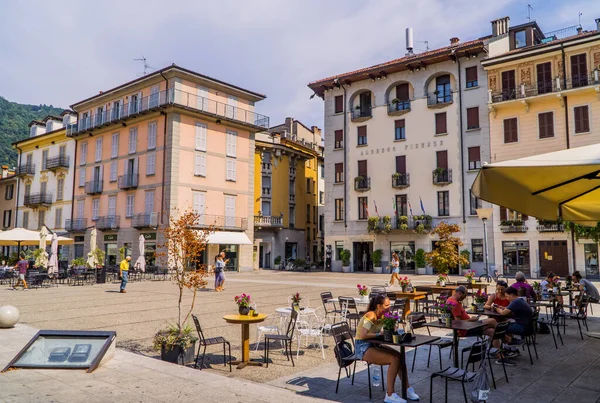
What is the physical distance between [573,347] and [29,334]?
11.2 metres

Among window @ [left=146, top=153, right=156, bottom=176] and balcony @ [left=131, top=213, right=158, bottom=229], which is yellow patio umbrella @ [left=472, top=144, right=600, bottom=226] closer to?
balcony @ [left=131, top=213, right=158, bottom=229]

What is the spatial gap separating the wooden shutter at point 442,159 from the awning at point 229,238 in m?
16.3

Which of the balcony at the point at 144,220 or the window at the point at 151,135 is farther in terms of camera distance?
the window at the point at 151,135

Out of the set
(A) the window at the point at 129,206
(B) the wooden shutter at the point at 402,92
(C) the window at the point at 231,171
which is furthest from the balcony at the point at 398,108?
(A) the window at the point at 129,206

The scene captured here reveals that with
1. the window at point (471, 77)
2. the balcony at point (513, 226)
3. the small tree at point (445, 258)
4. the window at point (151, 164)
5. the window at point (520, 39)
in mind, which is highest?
the window at point (520, 39)

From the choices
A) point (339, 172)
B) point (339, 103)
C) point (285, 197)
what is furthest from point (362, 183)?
point (285, 197)

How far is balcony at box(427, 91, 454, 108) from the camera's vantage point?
36344 millimetres

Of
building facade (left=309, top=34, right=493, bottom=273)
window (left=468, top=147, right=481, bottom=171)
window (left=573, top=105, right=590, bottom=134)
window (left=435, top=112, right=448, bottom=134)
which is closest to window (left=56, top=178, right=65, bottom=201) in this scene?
building facade (left=309, top=34, right=493, bottom=273)

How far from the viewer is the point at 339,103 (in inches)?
1658

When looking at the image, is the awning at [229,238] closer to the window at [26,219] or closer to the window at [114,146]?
the window at [114,146]

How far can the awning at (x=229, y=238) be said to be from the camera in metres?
34.8

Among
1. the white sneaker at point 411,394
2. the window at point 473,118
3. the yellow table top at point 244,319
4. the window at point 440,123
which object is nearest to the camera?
the white sneaker at point 411,394

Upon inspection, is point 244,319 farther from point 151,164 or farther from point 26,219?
point 26,219

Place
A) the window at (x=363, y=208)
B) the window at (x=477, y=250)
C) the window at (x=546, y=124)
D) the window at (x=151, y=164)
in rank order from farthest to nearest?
1. the window at (x=363, y=208)
2. the window at (x=151, y=164)
3. the window at (x=477, y=250)
4. the window at (x=546, y=124)
